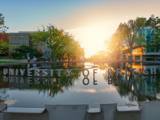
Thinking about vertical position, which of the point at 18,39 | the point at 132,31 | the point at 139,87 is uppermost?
the point at 18,39

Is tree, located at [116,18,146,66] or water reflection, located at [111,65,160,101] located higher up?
tree, located at [116,18,146,66]

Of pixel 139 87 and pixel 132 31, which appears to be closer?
pixel 139 87

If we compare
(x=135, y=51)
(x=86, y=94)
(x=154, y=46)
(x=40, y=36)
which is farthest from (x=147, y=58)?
(x=86, y=94)

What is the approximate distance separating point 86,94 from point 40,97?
3017mm

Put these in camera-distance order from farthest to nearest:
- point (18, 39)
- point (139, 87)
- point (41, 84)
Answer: point (18, 39) < point (41, 84) < point (139, 87)

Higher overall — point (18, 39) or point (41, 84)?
point (18, 39)

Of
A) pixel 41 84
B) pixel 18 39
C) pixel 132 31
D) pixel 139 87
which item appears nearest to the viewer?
pixel 139 87

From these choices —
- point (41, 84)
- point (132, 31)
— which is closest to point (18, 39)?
point (132, 31)

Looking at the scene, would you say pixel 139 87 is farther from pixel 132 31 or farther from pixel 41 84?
pixel 132 31

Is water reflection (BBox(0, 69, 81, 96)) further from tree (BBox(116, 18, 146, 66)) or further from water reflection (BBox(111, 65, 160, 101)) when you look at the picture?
tree (BBox(116, 18, 146, 66))

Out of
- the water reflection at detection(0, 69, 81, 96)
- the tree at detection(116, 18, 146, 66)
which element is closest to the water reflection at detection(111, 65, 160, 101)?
the water reflection at detection(0, 69, 81, 96)

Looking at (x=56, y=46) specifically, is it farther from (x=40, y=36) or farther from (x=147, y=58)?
(x=147, y=58)

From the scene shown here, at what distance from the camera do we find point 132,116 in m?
6.16

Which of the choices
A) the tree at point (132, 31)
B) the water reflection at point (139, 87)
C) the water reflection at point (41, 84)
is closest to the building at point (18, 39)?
the tree at point (132, 31)
